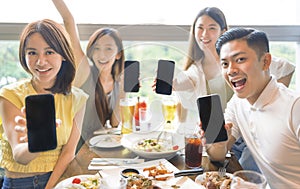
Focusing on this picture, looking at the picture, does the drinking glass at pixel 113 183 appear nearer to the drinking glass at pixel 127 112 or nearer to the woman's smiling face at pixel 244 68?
the drinking glass at pixel 127 112

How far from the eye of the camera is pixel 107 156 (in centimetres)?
124

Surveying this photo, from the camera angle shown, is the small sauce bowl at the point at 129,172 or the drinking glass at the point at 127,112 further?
the drinking glass at the point at 127,112

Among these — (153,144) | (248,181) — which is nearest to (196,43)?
(153,144)

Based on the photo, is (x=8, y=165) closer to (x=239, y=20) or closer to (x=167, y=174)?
(x=167, y=174)

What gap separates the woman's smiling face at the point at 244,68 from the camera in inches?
46.4

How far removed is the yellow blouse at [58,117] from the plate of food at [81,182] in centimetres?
35

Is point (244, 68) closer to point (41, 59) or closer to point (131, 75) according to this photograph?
point (131, 75)

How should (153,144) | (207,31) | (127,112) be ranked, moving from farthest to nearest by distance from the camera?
(207,31), (127,112), (153,144)

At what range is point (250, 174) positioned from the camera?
947 mm

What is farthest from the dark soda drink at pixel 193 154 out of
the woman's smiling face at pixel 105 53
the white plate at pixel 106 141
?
the woman's smiling face at pixel 105 53

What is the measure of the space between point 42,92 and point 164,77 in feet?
1.62

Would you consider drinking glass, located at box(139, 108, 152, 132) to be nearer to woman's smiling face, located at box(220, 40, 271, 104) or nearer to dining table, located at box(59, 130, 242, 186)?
dining table, located at box(59, 130, 242, 186)

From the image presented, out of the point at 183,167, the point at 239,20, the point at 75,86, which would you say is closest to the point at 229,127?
the point at 183,167

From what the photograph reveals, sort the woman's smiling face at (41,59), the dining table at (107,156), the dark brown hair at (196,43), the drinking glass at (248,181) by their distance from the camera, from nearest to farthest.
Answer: the drinking glass at (248,181)
the dining table at (107,156)
the woman's smiling face at (41,59)
the dark brown hair at (196,43)
